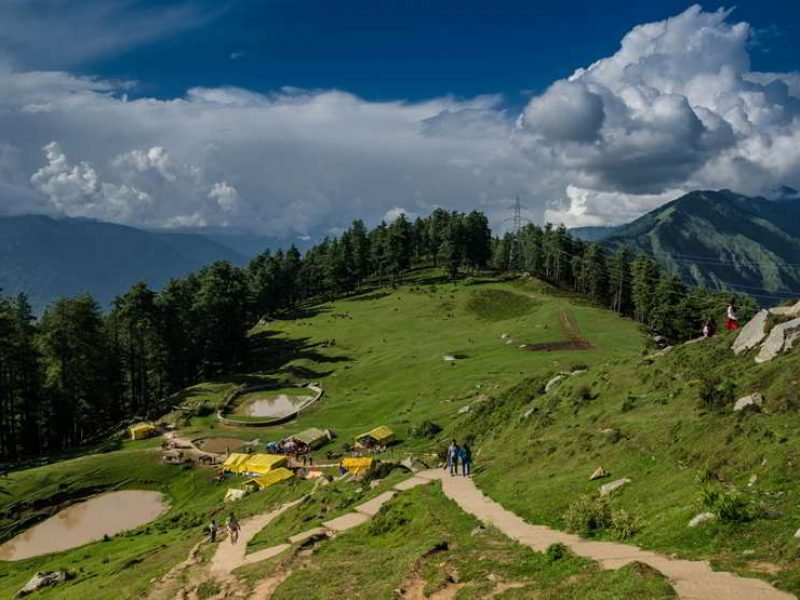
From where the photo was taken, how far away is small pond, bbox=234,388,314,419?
284ft

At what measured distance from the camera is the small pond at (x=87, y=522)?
5659 cm

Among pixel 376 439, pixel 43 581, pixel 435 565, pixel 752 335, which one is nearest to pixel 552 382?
pixel 752 335

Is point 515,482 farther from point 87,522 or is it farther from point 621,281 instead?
point 621,281

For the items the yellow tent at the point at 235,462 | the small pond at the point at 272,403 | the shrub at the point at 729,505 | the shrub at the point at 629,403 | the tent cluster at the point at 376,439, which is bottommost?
the yellow tent at the point at 235,462

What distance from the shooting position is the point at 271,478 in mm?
56000

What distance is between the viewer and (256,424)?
81062mm

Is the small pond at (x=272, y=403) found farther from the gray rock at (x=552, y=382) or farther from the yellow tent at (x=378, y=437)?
the gray rock at (x=552, y=382)

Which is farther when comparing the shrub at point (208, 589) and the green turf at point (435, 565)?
the shrub at point (208, 589)

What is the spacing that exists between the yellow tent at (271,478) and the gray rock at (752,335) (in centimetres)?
3830

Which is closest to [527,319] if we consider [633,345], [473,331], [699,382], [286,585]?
[473,331]

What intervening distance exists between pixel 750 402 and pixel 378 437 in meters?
41.3

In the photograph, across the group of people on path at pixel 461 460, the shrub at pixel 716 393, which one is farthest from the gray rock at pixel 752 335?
the group of people on path at pixel 461 460

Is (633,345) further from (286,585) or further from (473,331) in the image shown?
(286,585)

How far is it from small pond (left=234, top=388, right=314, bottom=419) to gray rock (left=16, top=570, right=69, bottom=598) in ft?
136
